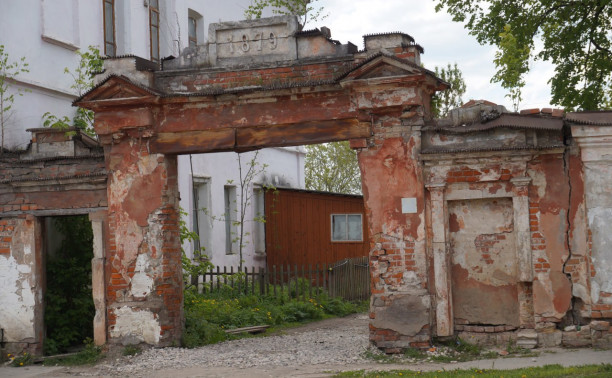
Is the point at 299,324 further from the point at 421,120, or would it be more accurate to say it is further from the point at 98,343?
the point at 421,120

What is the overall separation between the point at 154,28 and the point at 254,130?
7911mm

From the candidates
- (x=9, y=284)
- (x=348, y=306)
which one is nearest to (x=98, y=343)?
(x=9, y=284)

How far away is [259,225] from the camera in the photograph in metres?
20.8

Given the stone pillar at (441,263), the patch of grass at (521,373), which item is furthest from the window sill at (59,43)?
the patch of grass at (521,373)

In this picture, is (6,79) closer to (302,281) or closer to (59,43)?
(59,43)

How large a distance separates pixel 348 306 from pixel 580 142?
27.5 ft

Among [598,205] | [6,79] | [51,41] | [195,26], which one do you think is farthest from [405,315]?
[195,26]

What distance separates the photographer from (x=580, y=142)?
386 inches

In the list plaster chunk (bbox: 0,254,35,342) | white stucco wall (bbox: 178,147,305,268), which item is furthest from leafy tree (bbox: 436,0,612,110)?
plaster chunk (bbox: 0,254,35,342)

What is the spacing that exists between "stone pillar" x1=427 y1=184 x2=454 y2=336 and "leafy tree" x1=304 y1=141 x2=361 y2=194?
27.0 meters

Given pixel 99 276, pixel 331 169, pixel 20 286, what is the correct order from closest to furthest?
1. pixel 99 276
2. pixel 20 286
3. pixel 331 169

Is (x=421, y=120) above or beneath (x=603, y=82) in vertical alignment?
beneath

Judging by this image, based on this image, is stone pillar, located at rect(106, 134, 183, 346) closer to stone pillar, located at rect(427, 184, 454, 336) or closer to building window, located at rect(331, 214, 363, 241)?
stone pillar, located at rect(427, 184, 454, 336)

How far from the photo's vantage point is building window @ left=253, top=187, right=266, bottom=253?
2075 centimetres
